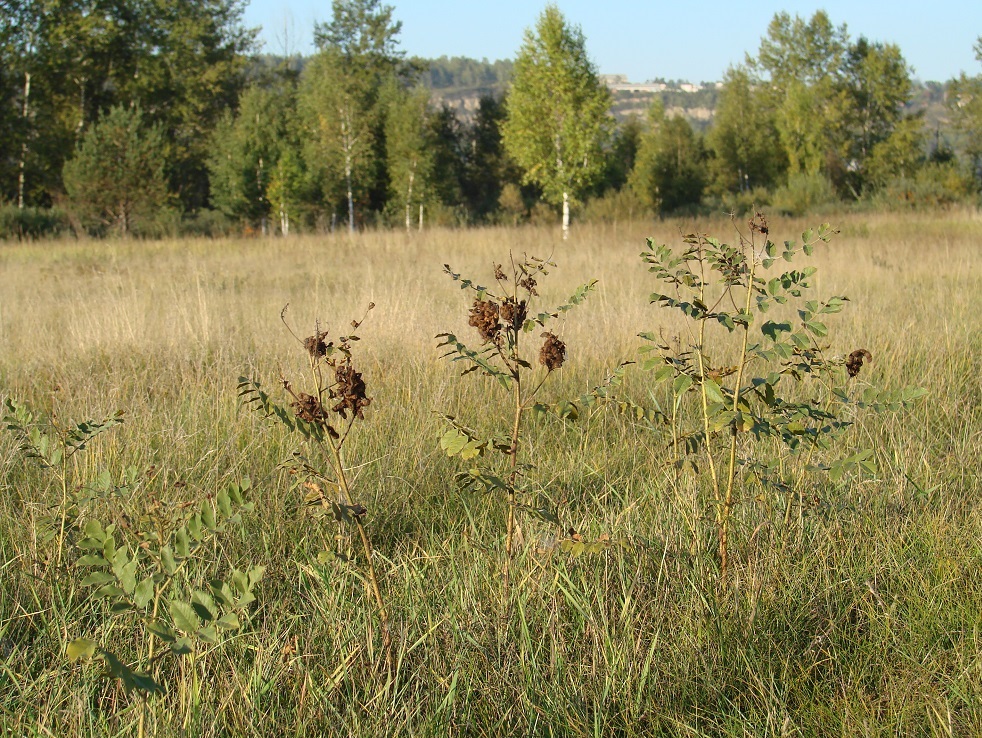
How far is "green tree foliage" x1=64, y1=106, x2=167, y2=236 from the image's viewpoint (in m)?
20.3

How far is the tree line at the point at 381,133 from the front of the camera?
800 inches

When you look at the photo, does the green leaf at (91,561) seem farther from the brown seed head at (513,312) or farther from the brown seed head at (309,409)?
the brown seed head at (513,312)

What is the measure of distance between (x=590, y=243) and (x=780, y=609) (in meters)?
11.0

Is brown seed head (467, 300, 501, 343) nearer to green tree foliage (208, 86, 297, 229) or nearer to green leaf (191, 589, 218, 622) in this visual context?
green leaf (191, 589, 218, 622)

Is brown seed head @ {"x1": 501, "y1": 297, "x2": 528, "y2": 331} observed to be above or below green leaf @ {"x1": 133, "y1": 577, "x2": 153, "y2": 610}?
above

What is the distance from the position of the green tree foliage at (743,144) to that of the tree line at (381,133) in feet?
0.30

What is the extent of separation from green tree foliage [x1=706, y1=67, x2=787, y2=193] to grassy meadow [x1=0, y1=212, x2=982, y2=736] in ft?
113

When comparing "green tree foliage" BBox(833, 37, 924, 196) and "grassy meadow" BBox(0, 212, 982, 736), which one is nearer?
"grassy meadow" BBox(0, 212, 982, 736)

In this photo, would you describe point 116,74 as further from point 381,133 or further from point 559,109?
point 559,109

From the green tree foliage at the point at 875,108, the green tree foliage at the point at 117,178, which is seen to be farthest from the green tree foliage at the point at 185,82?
the green tree foliage at the point at 875,108

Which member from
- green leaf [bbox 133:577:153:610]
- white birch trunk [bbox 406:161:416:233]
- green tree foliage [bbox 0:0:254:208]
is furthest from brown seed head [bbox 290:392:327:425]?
green tree foliage [bbox 0:0:254:208]

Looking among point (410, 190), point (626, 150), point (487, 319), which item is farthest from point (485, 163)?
point (487, 319)

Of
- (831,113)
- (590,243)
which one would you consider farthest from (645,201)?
(590,243)

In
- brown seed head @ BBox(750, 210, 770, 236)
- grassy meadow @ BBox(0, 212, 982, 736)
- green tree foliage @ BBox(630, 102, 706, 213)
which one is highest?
green tree foliage @ BBox(630, 102, 706, 213)
